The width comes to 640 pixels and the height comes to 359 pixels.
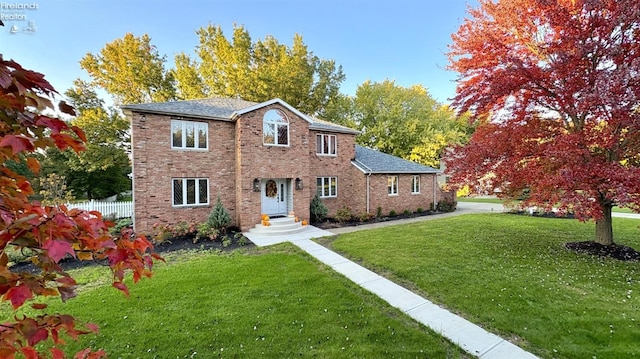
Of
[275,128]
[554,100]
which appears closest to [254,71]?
[275,128]

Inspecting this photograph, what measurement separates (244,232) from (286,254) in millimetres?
4052

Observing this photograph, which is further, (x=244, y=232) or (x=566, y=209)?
(x=244, y=232)

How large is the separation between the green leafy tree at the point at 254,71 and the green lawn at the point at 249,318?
66.2 ft

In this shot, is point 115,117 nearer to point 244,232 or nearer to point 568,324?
point 244,232

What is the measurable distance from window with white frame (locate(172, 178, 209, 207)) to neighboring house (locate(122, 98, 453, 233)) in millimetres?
40

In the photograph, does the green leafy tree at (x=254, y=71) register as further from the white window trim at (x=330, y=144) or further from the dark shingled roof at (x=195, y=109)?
the white window trim at (x=330, y=144)

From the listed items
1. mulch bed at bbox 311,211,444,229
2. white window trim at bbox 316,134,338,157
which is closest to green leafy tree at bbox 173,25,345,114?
white window trim at bbox 316,134,338,157

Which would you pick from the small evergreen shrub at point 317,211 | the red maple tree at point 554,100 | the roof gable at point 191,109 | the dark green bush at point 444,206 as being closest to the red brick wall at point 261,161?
the small evergreen shrub at point 317,211

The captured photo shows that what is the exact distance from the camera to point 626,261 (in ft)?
24.4

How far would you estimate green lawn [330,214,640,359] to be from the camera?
4184mm

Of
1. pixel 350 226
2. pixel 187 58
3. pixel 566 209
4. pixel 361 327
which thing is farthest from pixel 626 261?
pixel 187 58

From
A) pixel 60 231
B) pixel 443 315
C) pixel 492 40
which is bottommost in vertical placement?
pixel 443 315

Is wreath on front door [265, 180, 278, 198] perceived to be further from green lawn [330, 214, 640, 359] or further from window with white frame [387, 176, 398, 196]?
window with white frame [387, 176, 398, 196]

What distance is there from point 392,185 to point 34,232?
17.0 meters
